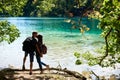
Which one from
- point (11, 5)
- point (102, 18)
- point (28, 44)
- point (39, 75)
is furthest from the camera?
point (11, 5)

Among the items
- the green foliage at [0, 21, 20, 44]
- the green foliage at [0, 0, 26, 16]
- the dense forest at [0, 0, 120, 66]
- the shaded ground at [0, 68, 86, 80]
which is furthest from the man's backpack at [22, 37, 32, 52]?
the green foliage at [0, 0, 26, 16]

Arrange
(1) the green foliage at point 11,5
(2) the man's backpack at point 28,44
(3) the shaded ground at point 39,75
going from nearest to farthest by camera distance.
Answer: (3) the shaded ground at point 39,75, (2) the man's backpack at point 28,44, (1) the green foliage at point 11,5

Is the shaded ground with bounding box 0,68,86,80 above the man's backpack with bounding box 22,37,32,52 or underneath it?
underneath

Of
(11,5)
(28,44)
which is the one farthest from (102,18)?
(11,5)

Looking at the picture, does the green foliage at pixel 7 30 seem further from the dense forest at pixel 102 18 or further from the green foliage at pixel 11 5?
A: the green foliage at pixel 11 5

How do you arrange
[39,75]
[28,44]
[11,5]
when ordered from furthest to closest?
[11,5] < [28,44] < [39,75]

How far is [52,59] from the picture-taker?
32.8 m

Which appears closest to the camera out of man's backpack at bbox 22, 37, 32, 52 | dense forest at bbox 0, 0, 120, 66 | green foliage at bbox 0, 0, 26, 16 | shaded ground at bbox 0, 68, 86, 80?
dense forest at bbox 0, 0, 120, 66

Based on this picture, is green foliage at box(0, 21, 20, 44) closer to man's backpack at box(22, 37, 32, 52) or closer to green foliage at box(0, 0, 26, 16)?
green foliage at box(0, 0, 26, 16)

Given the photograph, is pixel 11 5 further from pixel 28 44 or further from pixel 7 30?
pixel 28 44

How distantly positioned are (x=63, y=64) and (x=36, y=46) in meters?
12.9

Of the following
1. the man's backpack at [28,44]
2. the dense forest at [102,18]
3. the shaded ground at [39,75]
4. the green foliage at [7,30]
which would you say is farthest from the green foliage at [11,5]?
the man's backpack at [28,44]

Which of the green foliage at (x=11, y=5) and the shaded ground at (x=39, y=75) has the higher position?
the green foliage at (x=11, y=5)

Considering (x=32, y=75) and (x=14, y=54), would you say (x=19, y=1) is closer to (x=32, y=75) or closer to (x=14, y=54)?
(x=32, y=75)
